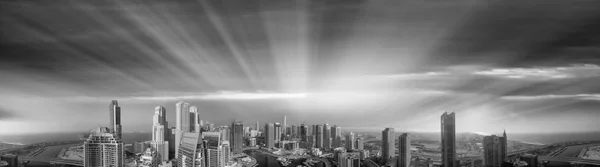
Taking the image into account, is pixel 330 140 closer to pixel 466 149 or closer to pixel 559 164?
pixel 466 149

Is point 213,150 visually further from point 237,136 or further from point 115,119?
point 115,119

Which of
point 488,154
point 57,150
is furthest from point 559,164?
point 57,150

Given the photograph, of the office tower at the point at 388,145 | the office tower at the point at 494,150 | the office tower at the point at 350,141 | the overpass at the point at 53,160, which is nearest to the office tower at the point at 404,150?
the office tower at the point at 388,145

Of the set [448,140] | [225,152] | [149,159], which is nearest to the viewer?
[448,140]

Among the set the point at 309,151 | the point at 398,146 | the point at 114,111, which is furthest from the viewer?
the point at 309,151

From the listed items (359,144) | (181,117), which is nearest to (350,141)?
(359,144)

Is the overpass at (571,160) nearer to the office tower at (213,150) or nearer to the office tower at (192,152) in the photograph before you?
the office tower at (213,150)

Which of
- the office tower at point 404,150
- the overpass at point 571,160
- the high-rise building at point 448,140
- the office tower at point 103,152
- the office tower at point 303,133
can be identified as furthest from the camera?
the office tower at point 303,133
